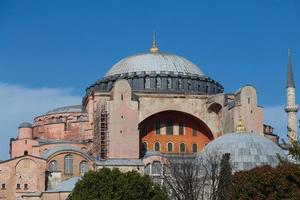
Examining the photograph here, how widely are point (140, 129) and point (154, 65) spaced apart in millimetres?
5047

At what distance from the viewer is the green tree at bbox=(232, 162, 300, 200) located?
30219 millimetres

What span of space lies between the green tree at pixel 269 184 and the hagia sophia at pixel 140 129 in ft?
42.6

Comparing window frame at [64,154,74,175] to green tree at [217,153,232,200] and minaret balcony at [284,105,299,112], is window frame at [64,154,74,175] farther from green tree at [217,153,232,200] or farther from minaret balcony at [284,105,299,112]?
minaret balcony at [284,105,299,112]

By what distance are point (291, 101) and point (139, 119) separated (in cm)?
1101

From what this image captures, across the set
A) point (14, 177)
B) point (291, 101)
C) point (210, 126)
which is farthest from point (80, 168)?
point (291, 101)

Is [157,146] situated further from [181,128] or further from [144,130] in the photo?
[181,128]

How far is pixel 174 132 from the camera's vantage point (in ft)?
174

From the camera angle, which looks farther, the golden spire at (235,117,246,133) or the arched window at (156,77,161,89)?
the arched window at (156,77,161,89)

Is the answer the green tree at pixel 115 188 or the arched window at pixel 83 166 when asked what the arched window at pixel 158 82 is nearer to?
the arched window at pixel 83 166

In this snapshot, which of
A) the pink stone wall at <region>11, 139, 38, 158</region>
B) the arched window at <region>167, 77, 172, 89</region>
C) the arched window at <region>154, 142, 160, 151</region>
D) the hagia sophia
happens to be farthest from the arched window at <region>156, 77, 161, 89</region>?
the pink stone wall at <region>11, 139, 38, 158</region>

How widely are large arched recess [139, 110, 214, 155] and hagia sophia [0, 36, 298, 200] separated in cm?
6

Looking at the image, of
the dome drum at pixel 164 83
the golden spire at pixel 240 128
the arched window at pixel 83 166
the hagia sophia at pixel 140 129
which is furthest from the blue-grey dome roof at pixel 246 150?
the arched window at pixel 83 166

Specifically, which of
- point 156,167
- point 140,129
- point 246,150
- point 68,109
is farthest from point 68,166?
point 246,150

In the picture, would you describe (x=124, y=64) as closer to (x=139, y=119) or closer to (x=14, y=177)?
(x=139, y=119)
